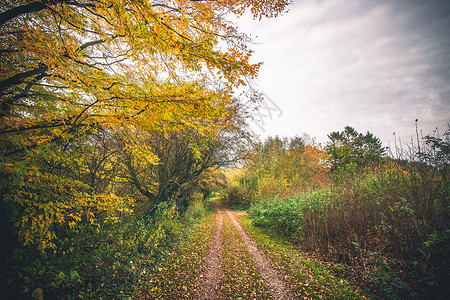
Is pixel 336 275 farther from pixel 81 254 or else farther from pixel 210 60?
pixel 81 254

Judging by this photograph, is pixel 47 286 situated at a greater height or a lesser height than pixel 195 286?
greater

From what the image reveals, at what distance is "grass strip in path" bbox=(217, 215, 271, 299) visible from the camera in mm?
3826

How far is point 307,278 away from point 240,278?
1903mm

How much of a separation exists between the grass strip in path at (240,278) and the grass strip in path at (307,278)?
0.81 meters

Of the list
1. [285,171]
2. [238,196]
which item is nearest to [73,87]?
[285,171]

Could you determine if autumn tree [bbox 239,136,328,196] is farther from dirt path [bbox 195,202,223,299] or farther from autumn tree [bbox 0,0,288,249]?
autumn tree [bbox 0,0,288,249]

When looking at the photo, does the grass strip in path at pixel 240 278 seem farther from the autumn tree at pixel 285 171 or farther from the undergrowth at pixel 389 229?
the autumn tree at pixel 285 171

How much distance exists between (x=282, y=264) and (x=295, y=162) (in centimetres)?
1509

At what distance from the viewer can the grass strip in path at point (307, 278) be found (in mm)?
3666

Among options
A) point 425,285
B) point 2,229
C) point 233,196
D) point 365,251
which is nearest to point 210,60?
point 2,229

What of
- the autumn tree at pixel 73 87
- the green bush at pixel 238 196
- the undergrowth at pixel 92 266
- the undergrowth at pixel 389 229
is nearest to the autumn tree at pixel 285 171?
the green bush at pixel 238 196

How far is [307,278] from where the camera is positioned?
434 cm

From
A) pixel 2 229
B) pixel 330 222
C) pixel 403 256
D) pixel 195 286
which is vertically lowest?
pixel 195 286

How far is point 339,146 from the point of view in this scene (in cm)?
2316
